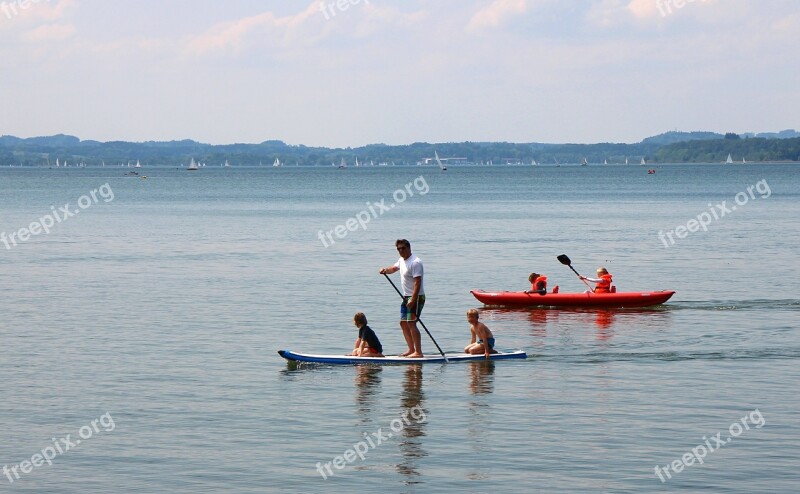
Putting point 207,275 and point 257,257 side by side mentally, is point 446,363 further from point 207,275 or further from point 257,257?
point 257,257

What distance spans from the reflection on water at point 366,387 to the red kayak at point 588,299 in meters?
10.9

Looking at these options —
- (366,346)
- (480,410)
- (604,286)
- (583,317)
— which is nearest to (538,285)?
(604,286)

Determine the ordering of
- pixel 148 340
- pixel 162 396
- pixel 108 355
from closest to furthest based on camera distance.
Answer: pixel 162 396 → pixel 108 355 → pixel 148 340

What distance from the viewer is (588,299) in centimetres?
3319

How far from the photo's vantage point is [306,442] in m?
17.6

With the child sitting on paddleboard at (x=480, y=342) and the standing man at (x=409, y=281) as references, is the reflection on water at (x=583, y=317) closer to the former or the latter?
the child sitting on paddleboard at (x=480, y=342)

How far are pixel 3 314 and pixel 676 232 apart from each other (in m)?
45.5

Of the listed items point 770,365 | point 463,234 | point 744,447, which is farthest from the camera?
point 463,234

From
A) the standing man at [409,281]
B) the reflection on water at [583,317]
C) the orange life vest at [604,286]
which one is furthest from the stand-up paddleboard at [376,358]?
the orange life vest at [604,286]

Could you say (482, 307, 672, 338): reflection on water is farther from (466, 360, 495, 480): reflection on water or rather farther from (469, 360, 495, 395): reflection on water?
(466, 360, 495, 480): reflection on water

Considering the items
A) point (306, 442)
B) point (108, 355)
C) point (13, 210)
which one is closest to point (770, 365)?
point (306, 442)

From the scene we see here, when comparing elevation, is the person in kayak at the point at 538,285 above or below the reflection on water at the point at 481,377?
above

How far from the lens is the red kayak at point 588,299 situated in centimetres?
3316

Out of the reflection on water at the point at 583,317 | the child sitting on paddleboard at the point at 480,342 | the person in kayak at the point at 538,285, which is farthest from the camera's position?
the person in kayak at the point at 538,285
